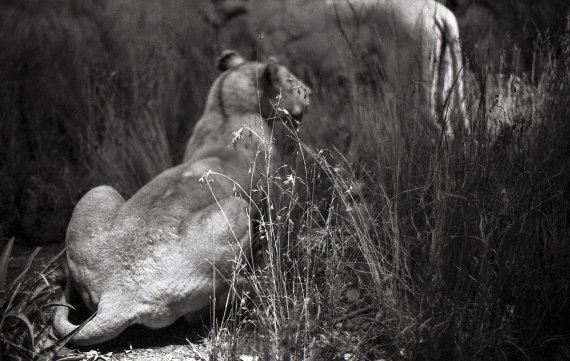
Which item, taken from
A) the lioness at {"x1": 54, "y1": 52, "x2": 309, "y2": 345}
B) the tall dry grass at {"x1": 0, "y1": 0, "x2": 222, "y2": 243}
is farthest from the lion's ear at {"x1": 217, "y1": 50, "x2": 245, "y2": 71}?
the lioness at {"x1": 54, "y1": 52, "x2": 309, "y2": 345}

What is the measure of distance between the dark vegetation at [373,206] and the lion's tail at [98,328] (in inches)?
6.7

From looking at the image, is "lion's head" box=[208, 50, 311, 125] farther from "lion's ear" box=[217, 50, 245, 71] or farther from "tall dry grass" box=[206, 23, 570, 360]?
"tall dry grass" box=[206, 23, 570, 360]

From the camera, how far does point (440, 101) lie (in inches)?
164

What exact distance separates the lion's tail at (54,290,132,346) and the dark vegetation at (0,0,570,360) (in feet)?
0.56

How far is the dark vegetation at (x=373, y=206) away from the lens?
3.29 m

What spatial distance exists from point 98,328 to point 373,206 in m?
1.75

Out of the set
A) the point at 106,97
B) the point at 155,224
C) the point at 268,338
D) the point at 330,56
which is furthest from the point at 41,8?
the point at 268,338

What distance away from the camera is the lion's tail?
12.4ft

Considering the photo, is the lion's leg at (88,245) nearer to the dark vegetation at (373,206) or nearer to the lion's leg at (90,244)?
the lion's leg at (90,244)

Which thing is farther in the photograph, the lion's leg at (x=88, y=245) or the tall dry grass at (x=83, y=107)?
the tall dry grass at (x=83, y=107)

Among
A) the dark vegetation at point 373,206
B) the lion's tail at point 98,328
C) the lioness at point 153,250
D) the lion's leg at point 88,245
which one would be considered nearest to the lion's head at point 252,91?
the dark vegetation at point 373,206

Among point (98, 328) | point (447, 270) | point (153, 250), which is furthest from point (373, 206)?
point (98, 328)

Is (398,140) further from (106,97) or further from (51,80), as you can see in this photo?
(51,80)

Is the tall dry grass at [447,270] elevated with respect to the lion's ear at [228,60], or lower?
lower
